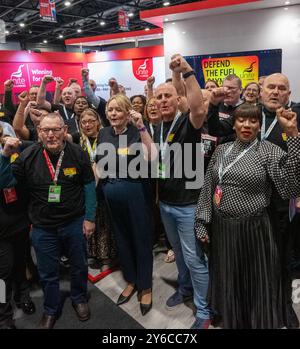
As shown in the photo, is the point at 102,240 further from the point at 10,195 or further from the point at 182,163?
the point at 182,163

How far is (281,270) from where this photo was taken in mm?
1959

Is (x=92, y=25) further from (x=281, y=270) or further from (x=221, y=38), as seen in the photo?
(x=281, y=270)

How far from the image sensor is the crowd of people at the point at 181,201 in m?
1.79

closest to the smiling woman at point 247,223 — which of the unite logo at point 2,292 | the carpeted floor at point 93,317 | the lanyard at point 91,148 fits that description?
the carpeted floor at point 93,317

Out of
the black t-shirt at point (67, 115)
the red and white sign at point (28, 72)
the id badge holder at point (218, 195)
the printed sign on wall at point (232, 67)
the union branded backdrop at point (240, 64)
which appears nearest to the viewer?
the id badge holder at point (218, 195)

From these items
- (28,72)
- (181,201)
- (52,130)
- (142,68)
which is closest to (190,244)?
(181,201)

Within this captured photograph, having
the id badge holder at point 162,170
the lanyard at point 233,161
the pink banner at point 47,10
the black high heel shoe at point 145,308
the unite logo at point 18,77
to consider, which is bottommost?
the black high heel shoe at point 145,308

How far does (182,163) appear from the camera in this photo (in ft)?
6.71

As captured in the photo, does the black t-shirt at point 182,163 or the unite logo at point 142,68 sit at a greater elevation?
the unite logo at point 142,68

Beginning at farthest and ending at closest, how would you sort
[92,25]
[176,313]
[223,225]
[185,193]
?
[92,25], [176,313], [185,193], [223,225]

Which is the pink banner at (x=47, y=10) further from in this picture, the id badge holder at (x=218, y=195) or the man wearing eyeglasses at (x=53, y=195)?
the id badge holder at (x=218, y=195)

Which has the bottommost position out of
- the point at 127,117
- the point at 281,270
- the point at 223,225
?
the point at 281,270
